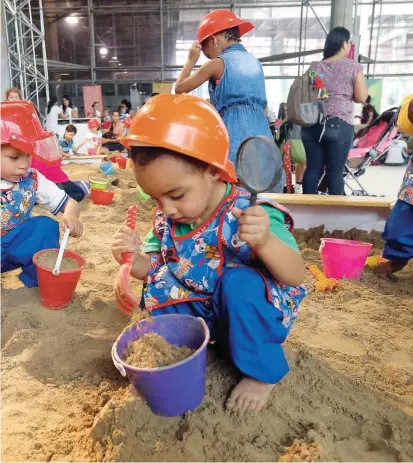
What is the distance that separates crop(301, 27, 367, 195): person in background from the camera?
123 inches

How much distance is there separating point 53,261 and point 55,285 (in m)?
0.16

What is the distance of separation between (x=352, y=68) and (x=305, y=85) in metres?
0.34

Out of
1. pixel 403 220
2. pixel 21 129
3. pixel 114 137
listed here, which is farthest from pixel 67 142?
pixel 403 220

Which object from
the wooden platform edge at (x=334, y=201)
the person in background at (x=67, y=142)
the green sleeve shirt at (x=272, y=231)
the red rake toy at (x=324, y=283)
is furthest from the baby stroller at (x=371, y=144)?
the person in background at (x=67, y=142)

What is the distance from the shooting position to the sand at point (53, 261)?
1.92m

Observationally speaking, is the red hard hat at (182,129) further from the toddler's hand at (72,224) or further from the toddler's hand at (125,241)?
the toddler's hand at (72,224)

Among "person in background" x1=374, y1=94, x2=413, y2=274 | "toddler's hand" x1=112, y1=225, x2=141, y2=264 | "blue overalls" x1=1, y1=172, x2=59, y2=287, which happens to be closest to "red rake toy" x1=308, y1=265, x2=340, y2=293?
"person in background" x1=374, y1=94, x2=413, y2=274

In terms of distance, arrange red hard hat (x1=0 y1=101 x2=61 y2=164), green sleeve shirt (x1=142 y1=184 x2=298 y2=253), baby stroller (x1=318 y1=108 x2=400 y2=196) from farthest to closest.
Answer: baby stroller (x1=318 y1=108 x2=400 y2=196) < red hard hat (x1=0 y1=101 x2=61 y2=164) < green sleeve shirt (x1=142 y1=184 x2=298 y2=253)

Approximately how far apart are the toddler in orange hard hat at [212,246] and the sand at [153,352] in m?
0.15

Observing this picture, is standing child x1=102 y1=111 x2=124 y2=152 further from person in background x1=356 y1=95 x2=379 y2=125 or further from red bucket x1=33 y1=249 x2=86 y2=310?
red bucket x1=33 y1=249 x2=86 y2=310

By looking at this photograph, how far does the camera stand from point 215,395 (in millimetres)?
1273

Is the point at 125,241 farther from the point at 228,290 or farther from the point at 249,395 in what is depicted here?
the point at 249,395

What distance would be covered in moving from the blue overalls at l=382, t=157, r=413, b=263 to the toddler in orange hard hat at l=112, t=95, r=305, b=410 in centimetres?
105

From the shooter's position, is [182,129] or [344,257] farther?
[344,257]
